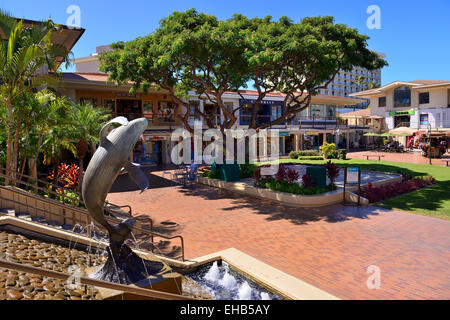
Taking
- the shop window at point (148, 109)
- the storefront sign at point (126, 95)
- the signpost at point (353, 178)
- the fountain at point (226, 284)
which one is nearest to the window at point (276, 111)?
the shop window at point (148, 109)

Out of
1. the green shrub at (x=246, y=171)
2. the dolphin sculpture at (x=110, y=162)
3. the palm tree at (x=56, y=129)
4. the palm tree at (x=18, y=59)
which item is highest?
the palm tree at (x=18, y=59)

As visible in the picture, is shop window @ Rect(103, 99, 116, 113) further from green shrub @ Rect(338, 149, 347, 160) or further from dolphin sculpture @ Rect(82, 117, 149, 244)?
dolphin sculpture @ Rect(82, 117, 149, 244)

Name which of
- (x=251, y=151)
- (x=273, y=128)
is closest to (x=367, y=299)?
(x=251, y=151)

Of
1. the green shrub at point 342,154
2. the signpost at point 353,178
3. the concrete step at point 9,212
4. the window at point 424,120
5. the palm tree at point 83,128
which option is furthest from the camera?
the window at point 424,120

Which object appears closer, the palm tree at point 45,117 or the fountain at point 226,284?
the fountain at point 226,284

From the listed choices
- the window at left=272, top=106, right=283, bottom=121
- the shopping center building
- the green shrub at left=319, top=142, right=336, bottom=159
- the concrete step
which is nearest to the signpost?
the shopping center building

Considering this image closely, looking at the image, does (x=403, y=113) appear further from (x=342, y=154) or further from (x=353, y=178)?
(x=353, y=178)

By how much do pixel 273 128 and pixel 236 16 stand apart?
730 inches

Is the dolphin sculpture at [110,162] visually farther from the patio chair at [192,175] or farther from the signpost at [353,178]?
the patio chair at [192,175]

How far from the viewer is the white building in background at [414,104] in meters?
39.9

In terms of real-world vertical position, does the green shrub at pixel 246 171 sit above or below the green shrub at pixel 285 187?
above

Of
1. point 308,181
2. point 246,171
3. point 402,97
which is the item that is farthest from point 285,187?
point 402,97

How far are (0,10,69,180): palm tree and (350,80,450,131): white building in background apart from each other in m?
41.5
